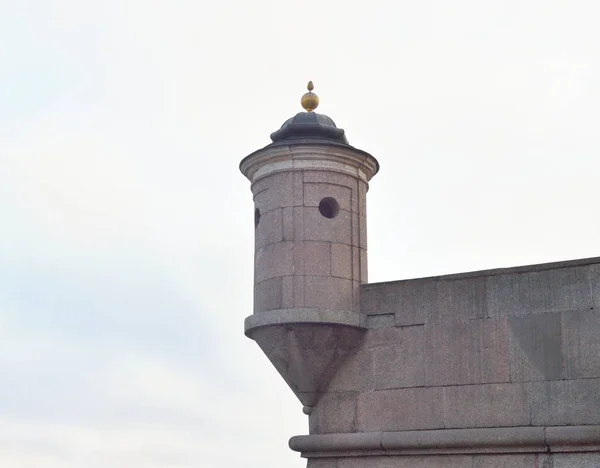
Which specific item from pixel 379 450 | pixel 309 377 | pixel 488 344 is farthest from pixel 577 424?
pixel 309 377

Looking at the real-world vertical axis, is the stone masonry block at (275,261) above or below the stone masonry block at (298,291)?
above

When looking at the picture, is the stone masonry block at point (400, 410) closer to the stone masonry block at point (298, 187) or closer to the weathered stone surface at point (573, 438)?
the weathered stone surface at point (573, 438)

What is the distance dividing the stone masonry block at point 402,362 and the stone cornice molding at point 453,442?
2.00 ft

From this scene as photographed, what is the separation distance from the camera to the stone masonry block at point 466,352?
1314 cm

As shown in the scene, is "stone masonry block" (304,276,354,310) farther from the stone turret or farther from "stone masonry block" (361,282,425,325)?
"stone masonry block" (361,282,425,325)

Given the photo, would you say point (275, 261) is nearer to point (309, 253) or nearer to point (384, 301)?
point (309, 253)

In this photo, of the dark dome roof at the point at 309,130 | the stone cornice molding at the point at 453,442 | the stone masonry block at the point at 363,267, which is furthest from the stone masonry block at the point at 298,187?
the stone cornice molding at the point at 453,442

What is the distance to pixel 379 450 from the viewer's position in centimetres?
1373

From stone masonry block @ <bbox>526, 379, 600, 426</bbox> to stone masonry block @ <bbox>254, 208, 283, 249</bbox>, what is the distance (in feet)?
11.8

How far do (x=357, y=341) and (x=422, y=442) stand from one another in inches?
60.9

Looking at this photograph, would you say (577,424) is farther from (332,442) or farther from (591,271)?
(332,442)

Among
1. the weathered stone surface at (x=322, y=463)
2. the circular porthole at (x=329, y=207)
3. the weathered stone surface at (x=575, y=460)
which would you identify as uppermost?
the circular porthole at (x=329, y=207)

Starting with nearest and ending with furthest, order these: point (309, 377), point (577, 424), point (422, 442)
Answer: point (577, 424)
point (422, 442)
point (309, 377)

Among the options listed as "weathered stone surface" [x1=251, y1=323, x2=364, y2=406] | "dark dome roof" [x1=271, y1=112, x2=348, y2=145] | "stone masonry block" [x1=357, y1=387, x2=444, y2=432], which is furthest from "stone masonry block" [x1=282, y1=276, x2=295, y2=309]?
"dark dome roof" [x1=271, y1=112, x2=348, y2=145]
